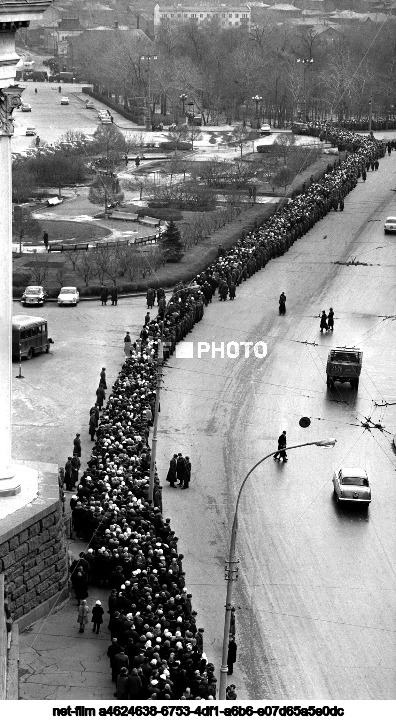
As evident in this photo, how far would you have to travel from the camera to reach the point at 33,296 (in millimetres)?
71688

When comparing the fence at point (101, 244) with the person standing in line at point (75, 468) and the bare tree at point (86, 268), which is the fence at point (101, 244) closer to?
the bare tree at point (86, 268)

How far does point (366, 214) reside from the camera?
3905 inches

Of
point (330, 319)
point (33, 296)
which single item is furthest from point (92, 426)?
point (33, 296)

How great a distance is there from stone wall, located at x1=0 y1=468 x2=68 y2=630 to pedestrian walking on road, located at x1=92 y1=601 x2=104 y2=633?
1.11 m

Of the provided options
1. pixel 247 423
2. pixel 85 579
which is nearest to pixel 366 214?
pixel 247 423

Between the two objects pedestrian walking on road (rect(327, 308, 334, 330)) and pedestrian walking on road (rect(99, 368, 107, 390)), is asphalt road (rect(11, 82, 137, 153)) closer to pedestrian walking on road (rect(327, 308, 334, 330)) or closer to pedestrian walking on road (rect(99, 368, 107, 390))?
pedestrian walking on road (rect(327, 308, 334, 330))

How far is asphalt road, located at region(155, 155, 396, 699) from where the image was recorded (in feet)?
119

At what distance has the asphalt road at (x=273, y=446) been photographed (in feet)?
121

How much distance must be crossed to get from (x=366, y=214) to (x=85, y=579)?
208 feet

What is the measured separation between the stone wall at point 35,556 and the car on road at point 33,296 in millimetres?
33742

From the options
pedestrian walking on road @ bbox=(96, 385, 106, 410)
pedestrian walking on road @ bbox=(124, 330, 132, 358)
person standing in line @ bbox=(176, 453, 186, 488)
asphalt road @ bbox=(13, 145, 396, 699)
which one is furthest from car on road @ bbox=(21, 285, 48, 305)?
person standing in line @ bbox=(176, 453, 186, 488)

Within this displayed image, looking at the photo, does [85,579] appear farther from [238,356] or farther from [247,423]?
[238,356]

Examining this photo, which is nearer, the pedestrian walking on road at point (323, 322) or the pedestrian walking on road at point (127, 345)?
the pedestrian walking on road at point (127, 345)

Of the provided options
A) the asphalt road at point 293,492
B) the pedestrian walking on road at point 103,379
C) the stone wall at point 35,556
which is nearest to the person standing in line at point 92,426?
the asphalt road at point 293,492
